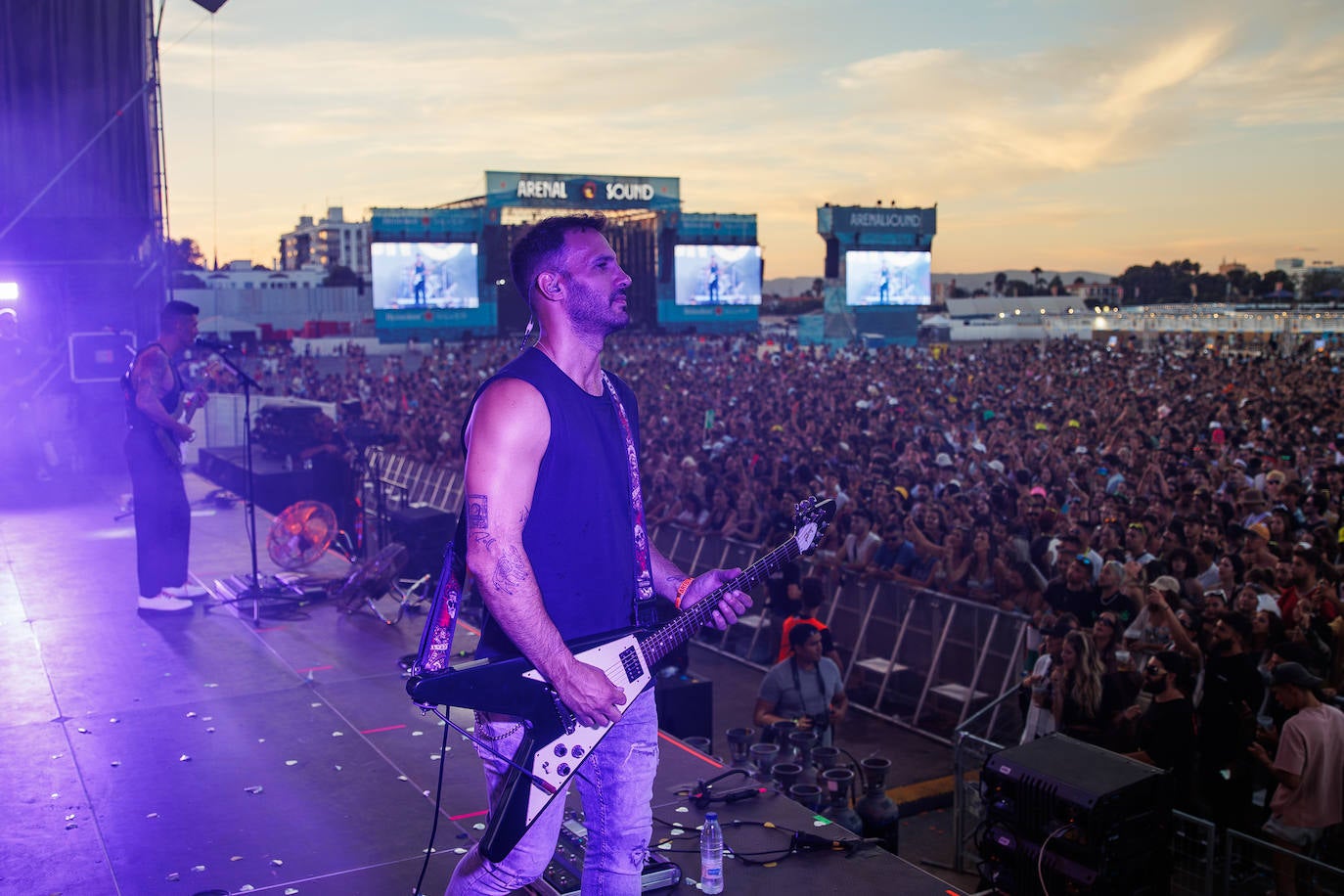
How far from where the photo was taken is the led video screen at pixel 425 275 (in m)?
45.3

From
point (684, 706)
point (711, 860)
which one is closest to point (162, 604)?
point (684, 706)

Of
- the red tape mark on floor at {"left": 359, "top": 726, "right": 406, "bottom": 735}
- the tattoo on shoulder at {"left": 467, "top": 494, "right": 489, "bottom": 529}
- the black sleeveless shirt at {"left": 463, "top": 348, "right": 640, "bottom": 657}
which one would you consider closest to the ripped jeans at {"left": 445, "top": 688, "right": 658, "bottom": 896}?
the black sleeveless shirt at {"left": 463, "top": 348, "right": 640, "bottom": 657}

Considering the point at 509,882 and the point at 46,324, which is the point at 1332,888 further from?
the point at 46,324

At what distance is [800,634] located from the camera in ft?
22.7

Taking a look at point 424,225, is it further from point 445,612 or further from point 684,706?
point 445,612

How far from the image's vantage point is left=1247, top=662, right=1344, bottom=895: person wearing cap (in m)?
5.37

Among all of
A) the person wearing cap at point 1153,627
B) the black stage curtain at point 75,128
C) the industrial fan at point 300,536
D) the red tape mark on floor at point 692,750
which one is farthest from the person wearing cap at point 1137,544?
the black stage curtain at point 75,128

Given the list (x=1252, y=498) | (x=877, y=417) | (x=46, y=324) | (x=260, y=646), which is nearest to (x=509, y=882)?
(x=260, y=646)

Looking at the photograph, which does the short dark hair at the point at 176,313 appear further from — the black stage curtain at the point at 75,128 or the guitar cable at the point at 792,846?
the black stage curtain at the point at 75,128

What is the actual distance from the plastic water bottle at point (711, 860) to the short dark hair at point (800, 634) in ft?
10.8

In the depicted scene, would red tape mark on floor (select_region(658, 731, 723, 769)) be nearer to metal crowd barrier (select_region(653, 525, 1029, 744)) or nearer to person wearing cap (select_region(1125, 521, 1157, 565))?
metal crowd barrier (select_region(653, 525, 1029, 744))

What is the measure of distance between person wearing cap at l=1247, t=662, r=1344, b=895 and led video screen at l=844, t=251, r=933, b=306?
164 feet

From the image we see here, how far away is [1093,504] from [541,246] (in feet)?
32.7

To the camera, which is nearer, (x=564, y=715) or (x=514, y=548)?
(x=514, y=548)
